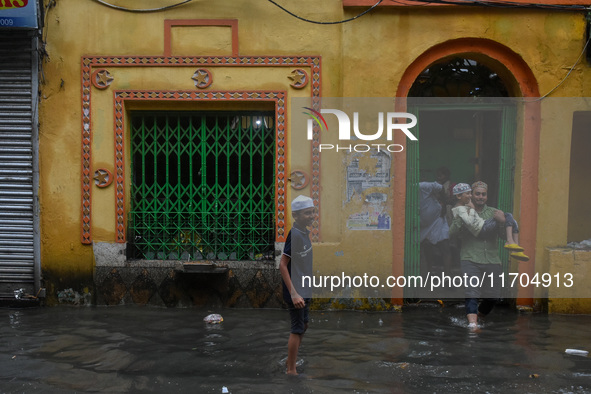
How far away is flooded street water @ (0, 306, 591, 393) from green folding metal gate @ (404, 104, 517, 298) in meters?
0.69

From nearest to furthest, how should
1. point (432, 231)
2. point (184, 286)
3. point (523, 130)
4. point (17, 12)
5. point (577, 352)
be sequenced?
point (577, 352), point (17, 12), point (523, 130), point (184, 286), point (432, 231)

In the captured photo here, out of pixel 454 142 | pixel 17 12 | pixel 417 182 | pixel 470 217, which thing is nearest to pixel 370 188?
pixel 417 182

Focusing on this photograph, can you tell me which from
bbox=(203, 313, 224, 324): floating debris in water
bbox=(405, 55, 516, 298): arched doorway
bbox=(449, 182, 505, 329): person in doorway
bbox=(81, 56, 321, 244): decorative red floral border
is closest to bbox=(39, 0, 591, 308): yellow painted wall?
bbox=(81, 56, 321, 244): decorative red floral border

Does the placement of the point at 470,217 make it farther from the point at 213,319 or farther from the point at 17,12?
the point at 17,12

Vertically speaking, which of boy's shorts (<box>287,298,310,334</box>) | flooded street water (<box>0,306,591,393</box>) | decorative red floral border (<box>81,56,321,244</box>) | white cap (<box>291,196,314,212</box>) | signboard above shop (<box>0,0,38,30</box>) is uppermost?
signboard above shop (<box>0,0,38,30</box>)

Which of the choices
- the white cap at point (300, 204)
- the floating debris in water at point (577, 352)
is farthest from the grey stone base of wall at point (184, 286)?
the floating debris in water at point (577, 352)

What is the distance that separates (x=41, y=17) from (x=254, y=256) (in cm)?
396

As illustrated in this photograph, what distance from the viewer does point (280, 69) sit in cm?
715

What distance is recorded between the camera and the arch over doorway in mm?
7129

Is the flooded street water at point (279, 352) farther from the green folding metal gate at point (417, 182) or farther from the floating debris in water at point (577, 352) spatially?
the green folding metal gate at point (417, 182)

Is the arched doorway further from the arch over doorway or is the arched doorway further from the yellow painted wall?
the yellow painted wall

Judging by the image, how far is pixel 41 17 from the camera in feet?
22.8

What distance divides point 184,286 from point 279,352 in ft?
7.65

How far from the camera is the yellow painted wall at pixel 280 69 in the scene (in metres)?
7.04
